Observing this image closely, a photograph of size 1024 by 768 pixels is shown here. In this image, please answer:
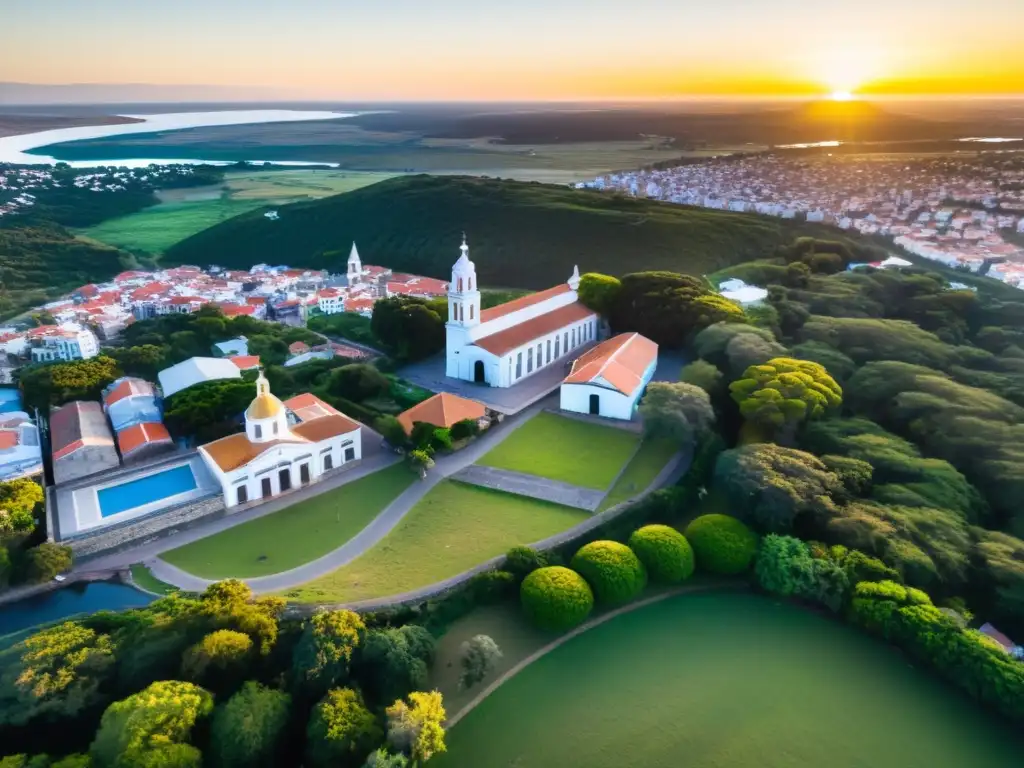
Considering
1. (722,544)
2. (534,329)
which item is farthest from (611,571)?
(534,329)

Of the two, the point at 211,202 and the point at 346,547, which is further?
the point at 211,202

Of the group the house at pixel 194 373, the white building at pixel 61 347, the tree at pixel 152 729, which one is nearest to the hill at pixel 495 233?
the white building at pixel 61 347

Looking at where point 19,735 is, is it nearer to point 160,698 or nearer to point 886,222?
point 160,698

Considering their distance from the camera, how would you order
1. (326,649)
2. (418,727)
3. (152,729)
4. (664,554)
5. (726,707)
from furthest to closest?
(664,554) < (726,707) < (326,649) < (418,727) < (152,729)

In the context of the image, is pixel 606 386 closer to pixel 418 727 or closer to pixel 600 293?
pixel 600 293

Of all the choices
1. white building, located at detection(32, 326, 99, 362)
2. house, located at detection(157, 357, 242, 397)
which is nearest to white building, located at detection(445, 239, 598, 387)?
house, located at detection(157, 357, 242, 397)

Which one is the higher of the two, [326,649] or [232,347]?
[326,649]

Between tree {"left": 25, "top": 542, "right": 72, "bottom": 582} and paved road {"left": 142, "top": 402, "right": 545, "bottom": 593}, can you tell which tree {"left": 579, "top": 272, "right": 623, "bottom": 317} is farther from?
tree {"left": 25, "top": 542, "right": 72, "bottom": 582}
